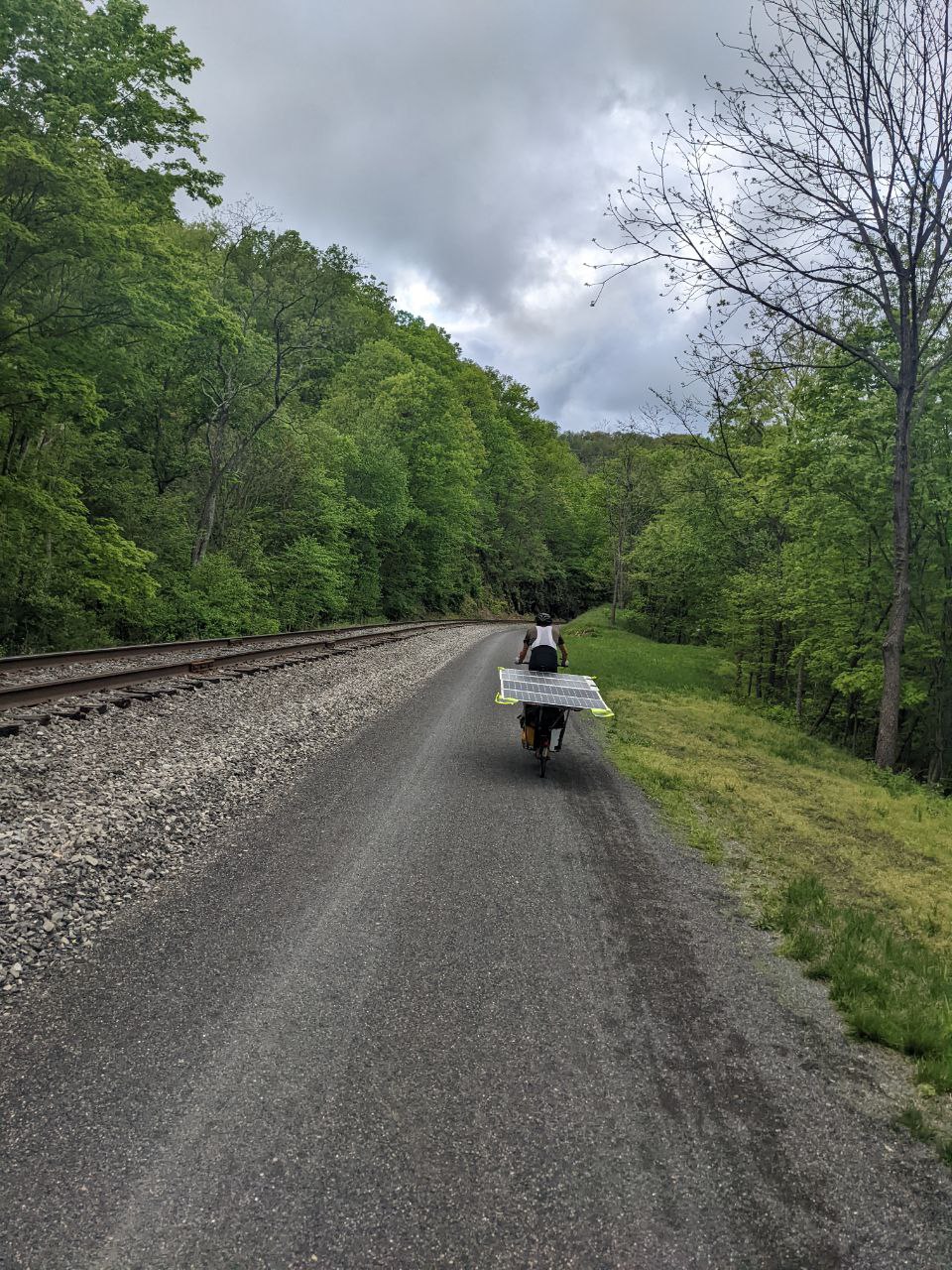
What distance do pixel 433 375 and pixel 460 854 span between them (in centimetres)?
4086

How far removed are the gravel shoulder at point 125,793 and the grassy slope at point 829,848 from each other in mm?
4525

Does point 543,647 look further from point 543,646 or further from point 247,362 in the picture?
point 247,362

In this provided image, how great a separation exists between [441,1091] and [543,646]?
6.75 m

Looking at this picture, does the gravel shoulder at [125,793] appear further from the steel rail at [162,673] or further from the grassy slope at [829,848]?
the grassy slope at [829,848]

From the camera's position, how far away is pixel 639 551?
39438mm

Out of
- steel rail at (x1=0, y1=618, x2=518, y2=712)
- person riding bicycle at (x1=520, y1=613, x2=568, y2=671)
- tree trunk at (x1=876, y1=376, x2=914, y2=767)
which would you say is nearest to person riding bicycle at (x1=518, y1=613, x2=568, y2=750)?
person riding bicycle at (x1=520, y1=613, x2=568, y2=671)

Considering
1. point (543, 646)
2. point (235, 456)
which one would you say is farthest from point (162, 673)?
point (235, 456)

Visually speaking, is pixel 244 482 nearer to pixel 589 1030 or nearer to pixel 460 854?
pixel 460 854

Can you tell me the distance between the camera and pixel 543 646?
9211 millimetres

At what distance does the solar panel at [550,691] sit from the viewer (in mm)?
7914

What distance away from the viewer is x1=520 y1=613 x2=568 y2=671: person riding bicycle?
9.12 meters

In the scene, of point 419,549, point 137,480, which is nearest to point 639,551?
point 419,549

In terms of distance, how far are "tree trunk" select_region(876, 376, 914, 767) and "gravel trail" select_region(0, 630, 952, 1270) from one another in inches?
389

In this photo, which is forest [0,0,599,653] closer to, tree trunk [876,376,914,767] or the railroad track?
the railroad track
